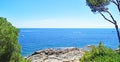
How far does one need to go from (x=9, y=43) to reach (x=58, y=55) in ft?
59.9

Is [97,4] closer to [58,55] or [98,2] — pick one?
[98,2]

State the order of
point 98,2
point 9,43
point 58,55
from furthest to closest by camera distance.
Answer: point 98,2 < point 58,55 < point 9,43

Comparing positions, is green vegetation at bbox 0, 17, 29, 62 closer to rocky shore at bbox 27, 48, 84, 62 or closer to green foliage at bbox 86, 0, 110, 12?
rocky shore at bbox 27, 48, 84, 62

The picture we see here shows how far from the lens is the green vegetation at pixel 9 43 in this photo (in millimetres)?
12617

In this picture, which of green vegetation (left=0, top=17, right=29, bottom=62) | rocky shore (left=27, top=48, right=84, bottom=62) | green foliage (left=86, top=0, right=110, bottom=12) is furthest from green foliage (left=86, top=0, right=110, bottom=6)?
green vegetation (left=0, top=17, right=29, bottom=62)

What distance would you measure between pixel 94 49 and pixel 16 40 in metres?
6.75

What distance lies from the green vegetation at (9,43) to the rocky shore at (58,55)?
1418 centimetres

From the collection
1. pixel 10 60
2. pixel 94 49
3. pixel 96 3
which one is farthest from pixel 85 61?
pixel 96 3

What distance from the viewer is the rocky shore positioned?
2813 centimetres

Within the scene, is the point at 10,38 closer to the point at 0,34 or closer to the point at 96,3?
the point at 0,34

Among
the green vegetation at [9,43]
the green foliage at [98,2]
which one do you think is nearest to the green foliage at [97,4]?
the green foliage at [98,2]

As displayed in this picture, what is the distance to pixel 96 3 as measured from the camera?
34.5m

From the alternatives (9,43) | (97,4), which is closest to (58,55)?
(97,4)

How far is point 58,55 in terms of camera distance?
30.9 metres
